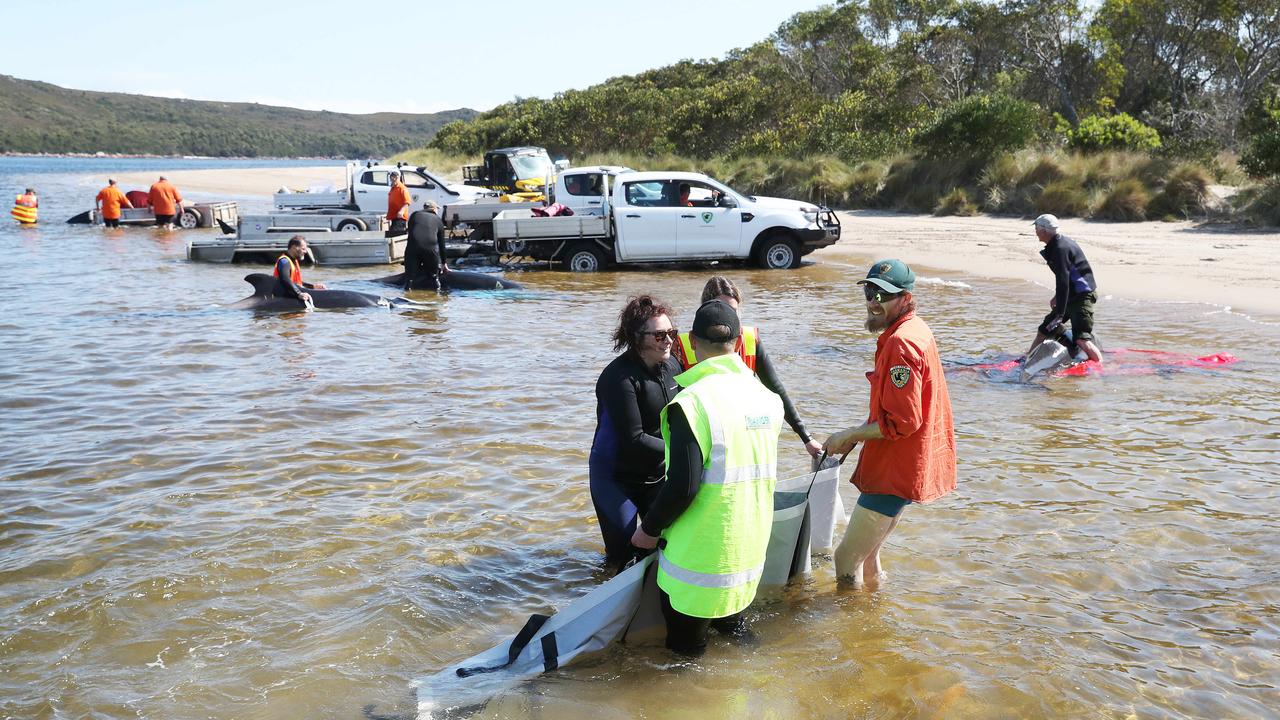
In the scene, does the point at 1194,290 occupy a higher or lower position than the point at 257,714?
higher

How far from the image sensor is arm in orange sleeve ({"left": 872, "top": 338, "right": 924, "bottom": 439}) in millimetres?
3896

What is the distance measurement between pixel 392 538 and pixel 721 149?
110ft

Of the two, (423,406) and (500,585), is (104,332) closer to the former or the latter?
(423,406)

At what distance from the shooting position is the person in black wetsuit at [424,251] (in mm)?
14500

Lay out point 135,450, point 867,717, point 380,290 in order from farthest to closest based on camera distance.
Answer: point 380,290, point 135,450, point 867,717

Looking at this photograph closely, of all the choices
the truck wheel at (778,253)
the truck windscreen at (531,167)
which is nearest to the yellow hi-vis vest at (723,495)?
the truck wheel at (778,253)

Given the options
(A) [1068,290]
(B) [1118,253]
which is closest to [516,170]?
(B) [1118,253]

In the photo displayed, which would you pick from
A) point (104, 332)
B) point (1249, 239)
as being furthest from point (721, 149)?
point (104, 332)

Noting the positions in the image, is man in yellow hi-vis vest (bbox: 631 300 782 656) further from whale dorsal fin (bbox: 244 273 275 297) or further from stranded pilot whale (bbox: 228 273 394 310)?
whale dorsal fin (bbox: 244 273 275 297)

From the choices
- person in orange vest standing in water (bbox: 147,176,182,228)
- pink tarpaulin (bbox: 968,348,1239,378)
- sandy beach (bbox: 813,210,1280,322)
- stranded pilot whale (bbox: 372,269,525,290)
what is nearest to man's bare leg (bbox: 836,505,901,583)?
pink tarpaulin (bbox: 968,348,1239,378)

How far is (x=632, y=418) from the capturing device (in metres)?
4.05

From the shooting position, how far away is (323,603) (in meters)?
4.85

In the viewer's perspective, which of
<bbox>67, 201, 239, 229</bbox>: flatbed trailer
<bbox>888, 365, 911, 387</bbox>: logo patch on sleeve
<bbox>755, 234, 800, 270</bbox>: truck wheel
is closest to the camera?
<bbox>888, 365, 911, 387</bbox>: logo patch on sleeve

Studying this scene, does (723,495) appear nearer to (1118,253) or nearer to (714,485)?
(714,485)
